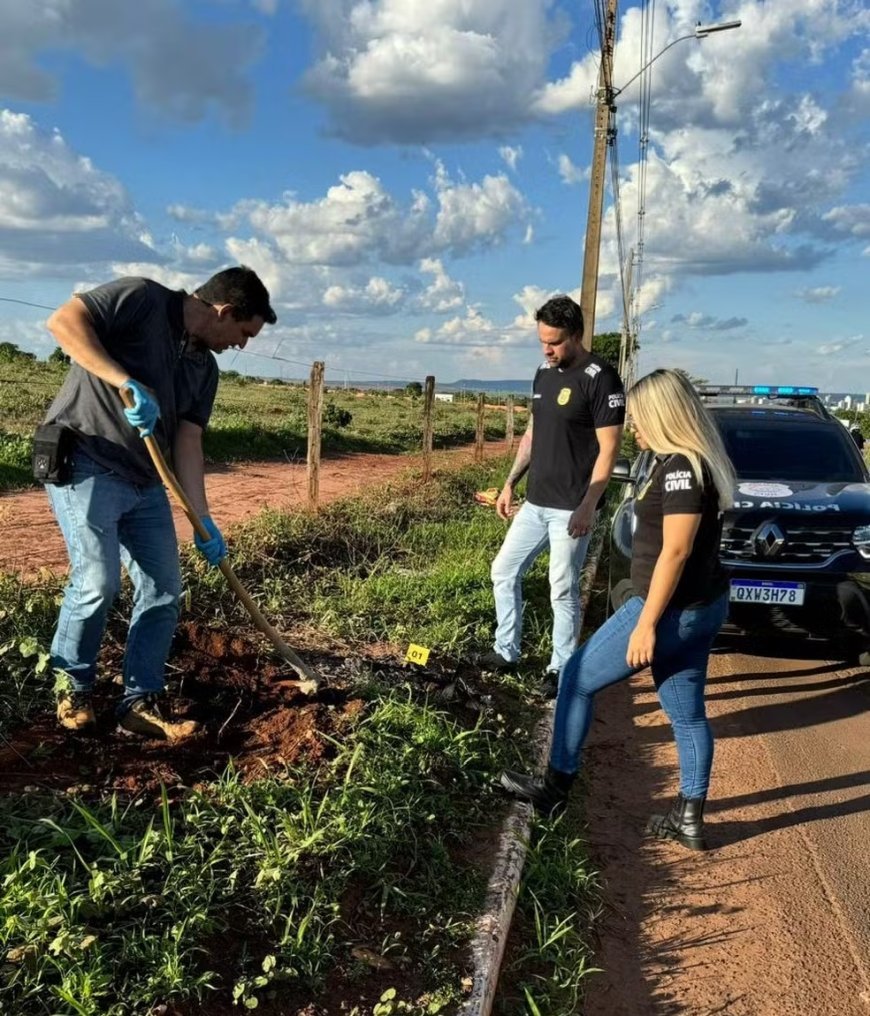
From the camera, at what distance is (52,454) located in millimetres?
3107

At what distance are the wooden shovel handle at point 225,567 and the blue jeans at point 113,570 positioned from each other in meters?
0.10

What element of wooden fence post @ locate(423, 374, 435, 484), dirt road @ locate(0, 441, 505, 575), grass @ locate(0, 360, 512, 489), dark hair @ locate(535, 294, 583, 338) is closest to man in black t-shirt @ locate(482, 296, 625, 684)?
dark hair @ locate(535, 294, 583, 338)

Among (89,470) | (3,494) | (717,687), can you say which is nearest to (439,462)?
(3,494)

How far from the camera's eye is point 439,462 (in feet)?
54.6

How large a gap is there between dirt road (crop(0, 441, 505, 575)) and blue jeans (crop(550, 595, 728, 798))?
3.69 m

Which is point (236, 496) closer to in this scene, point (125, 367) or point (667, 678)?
point (125, 367)

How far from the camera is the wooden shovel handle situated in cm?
320

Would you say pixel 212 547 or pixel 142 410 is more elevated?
pixel 142 410

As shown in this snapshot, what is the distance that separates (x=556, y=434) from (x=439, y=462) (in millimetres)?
11988

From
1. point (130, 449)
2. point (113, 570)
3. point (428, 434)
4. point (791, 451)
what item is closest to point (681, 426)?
point (130, 449)

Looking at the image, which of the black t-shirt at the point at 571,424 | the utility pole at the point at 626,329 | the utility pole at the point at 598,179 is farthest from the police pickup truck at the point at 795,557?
the utility pole at the point at 626,329

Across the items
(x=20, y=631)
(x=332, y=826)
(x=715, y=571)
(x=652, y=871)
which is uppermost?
(x=715, y=571)

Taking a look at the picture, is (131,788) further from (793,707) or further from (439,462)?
(439,462)

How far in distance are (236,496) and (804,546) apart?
7919 millimetres
